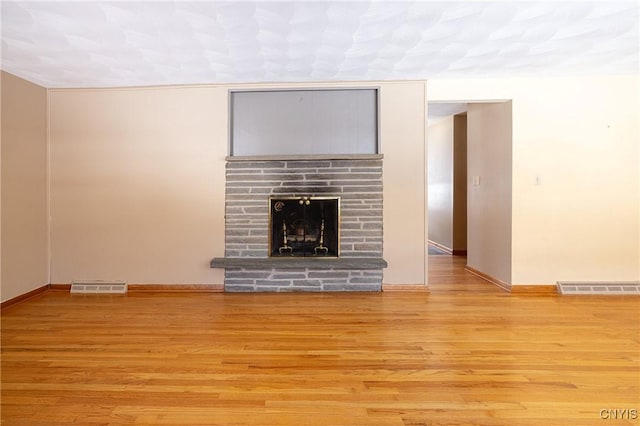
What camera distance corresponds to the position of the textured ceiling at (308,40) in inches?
101

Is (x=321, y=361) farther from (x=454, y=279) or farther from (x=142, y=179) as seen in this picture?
(x=142, y=179)

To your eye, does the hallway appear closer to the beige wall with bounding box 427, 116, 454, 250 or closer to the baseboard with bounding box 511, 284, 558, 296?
the baseboard with bounding box 511, 284, 558, 296

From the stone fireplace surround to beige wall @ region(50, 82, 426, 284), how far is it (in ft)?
0.44

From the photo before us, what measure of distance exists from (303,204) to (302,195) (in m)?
0.11

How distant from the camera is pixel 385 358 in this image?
2473 millimetres

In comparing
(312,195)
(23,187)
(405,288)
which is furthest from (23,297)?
(405,288)

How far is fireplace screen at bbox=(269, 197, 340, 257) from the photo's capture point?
4262 millimetres

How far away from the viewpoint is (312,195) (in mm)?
4227

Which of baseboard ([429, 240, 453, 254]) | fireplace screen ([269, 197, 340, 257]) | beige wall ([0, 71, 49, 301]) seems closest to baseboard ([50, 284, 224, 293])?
beige wall ([0, 71, 49, 301])

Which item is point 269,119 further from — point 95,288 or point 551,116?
point 551,116

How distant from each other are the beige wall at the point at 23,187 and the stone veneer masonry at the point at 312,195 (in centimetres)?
197

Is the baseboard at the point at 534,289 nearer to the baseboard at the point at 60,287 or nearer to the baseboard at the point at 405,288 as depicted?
the baseboard at the point at 405,288

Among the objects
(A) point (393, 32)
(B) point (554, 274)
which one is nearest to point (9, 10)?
(A) point (393, 32)

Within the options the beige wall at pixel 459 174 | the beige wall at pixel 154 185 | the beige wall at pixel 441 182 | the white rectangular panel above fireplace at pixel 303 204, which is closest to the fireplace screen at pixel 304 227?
the white rectangular panel above fireplace at pixel 303 204
